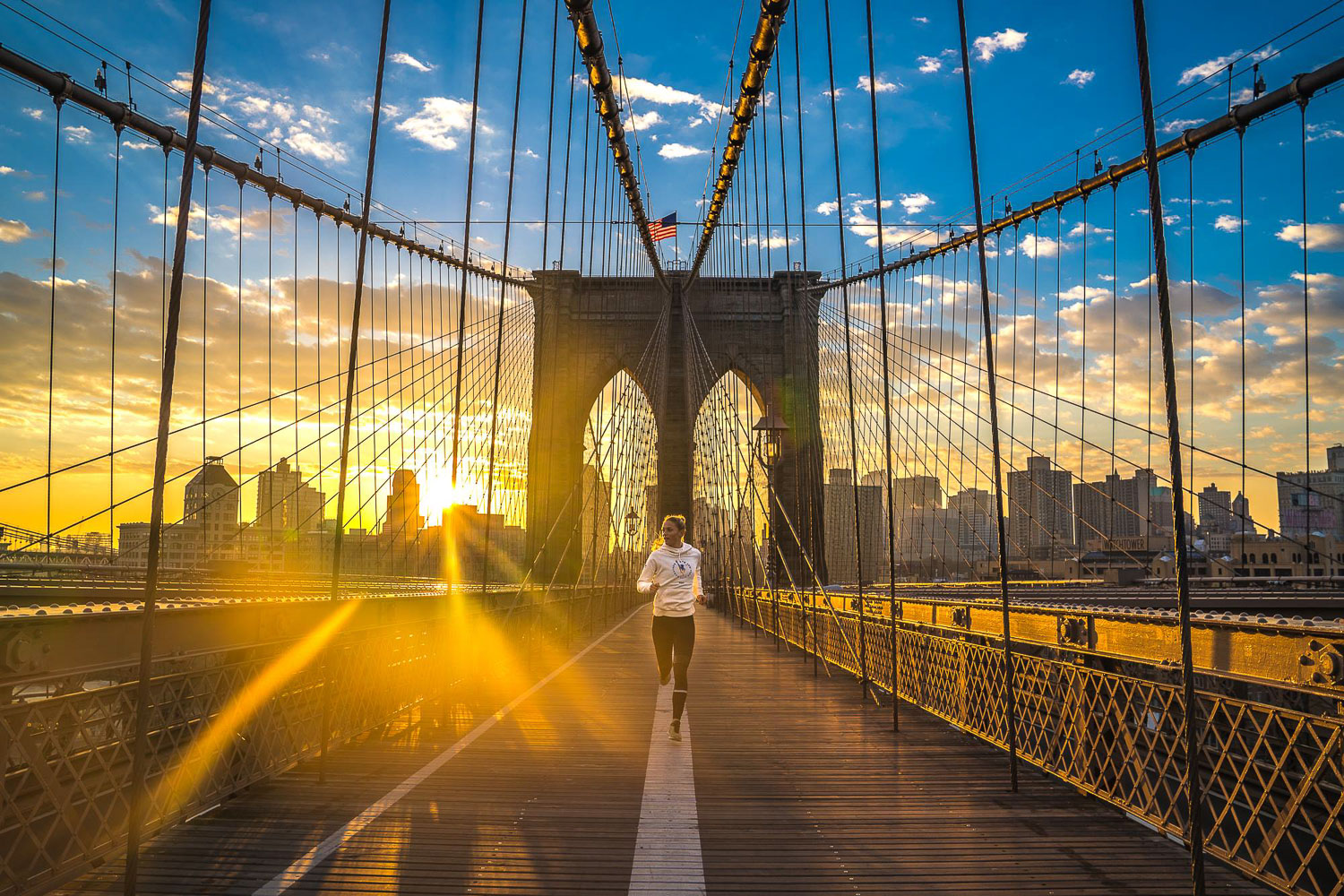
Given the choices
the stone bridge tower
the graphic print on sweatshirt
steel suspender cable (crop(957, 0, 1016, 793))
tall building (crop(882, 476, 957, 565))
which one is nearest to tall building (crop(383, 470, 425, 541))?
the stone bridge tower

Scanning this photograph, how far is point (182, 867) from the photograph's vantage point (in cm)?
298

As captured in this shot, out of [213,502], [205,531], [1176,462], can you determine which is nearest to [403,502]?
[205,531]

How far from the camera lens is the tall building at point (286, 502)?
1566cm

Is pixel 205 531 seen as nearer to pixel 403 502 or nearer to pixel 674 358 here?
pixel 403 502

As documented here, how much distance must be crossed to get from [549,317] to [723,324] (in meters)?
5.92

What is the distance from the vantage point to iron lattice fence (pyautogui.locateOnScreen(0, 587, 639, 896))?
2883 millimetres

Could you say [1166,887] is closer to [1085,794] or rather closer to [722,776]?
[1085,794]

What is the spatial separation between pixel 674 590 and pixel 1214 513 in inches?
405

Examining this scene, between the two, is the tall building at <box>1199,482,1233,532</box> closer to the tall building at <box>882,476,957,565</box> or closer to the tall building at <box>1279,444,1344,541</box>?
the tall building at <box>1279,444,1344,541</box>

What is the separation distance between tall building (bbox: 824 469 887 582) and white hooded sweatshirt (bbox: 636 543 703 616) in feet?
63.4

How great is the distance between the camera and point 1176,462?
8.11 ft

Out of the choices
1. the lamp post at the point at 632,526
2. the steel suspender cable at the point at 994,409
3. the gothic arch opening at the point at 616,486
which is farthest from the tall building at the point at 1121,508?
the lamp post at the point at 632,526

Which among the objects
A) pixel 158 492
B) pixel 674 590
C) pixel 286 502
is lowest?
pixel 674 590

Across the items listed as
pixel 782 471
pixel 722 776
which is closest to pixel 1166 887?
pixel 722 776
